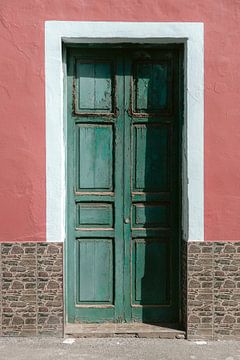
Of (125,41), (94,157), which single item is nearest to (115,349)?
(94,157)

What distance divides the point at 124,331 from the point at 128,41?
9.21ft

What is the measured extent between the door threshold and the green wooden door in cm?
9

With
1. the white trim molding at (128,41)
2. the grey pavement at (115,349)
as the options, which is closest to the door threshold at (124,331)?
the grey pavement at (115,349)

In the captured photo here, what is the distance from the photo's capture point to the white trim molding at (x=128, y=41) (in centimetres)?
484

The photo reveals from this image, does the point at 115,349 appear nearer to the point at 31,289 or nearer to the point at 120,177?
the point at 31,289

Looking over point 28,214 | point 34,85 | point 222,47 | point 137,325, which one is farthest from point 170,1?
point 137,325

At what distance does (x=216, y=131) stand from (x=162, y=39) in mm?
1014

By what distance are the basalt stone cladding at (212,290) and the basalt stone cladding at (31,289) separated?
124 cm

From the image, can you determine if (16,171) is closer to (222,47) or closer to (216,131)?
(216,131)

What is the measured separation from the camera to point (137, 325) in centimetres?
519

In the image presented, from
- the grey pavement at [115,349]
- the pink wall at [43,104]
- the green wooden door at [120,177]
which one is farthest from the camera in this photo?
the green wooden door at [120,177]

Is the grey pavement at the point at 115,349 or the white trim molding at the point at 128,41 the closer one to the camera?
the grey pavement at the point at 115,349

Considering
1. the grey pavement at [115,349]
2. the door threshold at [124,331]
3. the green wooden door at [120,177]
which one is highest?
the green wooden door at [120,177]

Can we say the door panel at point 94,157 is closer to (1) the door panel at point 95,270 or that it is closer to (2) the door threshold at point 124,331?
(1) the door panel at point 95,270
